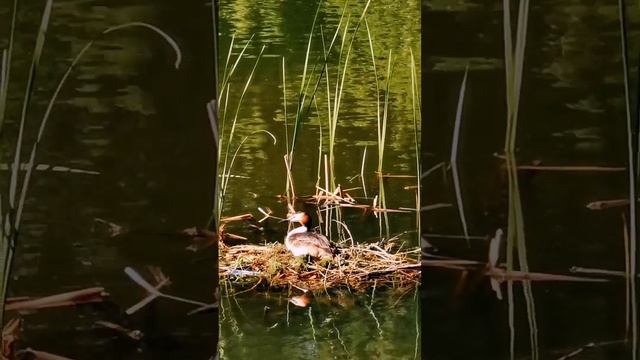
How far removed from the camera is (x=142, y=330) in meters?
1.35

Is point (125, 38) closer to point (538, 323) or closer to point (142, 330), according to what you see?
point (142, 330)

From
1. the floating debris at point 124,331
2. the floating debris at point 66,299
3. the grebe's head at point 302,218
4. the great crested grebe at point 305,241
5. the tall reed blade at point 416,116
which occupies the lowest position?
the floating debris at point 124,331

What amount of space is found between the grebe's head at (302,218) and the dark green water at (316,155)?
0.02 m

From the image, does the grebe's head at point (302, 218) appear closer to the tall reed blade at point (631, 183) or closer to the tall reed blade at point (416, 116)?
the tall reed blade at point (416, 116)

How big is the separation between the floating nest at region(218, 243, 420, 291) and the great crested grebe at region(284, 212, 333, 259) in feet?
0.06

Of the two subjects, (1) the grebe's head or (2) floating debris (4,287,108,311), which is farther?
(1) the grebe's head

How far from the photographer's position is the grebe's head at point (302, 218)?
4.74 feet

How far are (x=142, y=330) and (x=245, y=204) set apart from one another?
1.02 feet

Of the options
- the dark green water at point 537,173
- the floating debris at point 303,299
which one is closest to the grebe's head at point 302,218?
the floating debris at point 303,299

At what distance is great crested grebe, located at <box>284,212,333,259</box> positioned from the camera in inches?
55.7

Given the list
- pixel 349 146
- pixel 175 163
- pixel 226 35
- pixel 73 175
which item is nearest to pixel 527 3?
pixel 349 146

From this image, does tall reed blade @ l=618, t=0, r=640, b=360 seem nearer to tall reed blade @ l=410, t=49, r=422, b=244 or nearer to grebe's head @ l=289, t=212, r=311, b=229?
tall reed blade @ l=410, t=49, r=422, b=244

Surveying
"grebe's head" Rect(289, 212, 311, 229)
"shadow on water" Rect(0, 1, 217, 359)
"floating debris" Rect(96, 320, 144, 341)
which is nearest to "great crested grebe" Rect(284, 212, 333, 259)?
"grebe's head" Rect(289, 212, 311, 229)

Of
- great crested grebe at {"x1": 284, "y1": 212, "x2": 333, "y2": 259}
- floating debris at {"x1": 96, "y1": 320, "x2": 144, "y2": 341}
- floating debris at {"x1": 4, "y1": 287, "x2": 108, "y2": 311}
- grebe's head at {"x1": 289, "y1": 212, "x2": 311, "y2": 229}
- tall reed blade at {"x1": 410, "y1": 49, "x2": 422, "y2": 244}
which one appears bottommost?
floating debris at {"x1": 96, "y1": 320, "x2": 144, "y2": 341}
